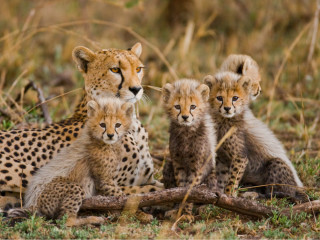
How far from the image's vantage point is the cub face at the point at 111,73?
4.28 meters

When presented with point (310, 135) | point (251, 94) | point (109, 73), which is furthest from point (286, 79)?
point (109, 73)

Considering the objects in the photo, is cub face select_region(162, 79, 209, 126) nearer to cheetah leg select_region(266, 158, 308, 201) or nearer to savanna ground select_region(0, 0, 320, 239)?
savanna ground select_region(0, 0, 320, 239)

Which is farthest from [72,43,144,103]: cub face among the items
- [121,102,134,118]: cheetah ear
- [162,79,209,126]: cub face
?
[162,79,209,126]: cub face

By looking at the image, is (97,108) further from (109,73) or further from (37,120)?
(37,120)

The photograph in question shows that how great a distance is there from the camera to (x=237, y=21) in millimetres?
10812

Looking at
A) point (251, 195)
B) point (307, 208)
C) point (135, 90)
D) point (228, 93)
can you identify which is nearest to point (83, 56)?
point (135, 90)

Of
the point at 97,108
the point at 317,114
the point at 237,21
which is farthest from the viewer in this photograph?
the point at 237,21

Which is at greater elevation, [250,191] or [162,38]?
[162,38]

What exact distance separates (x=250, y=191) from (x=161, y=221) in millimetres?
957

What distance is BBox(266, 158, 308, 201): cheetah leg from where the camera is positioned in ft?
14.0

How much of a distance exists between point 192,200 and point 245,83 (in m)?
1.08

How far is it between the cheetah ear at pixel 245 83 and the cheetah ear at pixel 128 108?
0.87 metres

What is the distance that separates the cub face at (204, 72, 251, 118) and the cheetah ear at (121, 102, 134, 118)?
64 cm

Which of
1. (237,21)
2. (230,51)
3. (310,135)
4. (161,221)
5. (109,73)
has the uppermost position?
(237,21)
